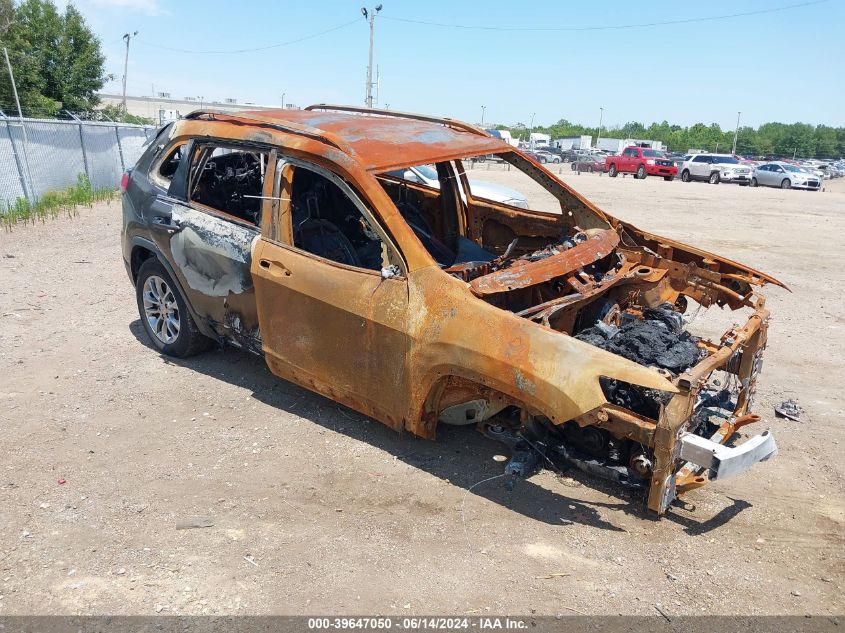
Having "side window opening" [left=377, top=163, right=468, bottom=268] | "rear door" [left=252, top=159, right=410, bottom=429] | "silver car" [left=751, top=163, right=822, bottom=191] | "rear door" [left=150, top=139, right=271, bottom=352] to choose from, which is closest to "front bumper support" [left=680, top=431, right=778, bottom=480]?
"rear door" [left=252, top=159, right=410, bottom=429]

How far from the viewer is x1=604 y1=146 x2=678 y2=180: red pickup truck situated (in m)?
34.0

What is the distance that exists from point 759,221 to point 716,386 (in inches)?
500

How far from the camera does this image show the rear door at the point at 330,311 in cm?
375

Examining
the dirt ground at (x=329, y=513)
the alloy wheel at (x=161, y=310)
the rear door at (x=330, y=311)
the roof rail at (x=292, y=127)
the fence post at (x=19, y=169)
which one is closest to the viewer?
the dirt ground at (x=329, y=513)

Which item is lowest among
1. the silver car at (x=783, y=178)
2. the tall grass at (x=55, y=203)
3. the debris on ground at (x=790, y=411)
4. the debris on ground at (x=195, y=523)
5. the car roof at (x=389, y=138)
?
the debris on ground at (x=195, y=523)

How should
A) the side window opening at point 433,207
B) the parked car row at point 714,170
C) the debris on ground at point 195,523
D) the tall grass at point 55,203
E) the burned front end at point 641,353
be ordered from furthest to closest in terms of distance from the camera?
the parked car row at point 714,170, the tall grass at point 55,203, the side window opening at point 433,207, the debris on ground at point 195,523, the burned front end at point 641,353

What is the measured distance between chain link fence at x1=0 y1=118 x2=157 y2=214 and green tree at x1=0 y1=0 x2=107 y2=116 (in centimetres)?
1740

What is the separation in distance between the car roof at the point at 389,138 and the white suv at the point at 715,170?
31174mm

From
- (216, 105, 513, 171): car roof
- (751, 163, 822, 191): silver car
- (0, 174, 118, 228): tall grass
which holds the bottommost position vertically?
(0, 174, 118, 228): tall grass

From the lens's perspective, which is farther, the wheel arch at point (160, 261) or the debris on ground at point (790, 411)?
the wheel arch at point (160, 261)

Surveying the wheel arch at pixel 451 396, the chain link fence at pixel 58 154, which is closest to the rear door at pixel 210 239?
the wheel arch at pixel 451 396

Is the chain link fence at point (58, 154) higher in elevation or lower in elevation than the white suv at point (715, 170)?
lower

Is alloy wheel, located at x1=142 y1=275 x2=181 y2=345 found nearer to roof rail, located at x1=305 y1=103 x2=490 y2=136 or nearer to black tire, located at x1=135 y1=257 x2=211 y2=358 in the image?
black tire, located at x1=135 y1=257 x2=211 y2=358

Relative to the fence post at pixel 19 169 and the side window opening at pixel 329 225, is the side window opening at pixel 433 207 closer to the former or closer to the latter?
the side window opening at pixel 329 225
